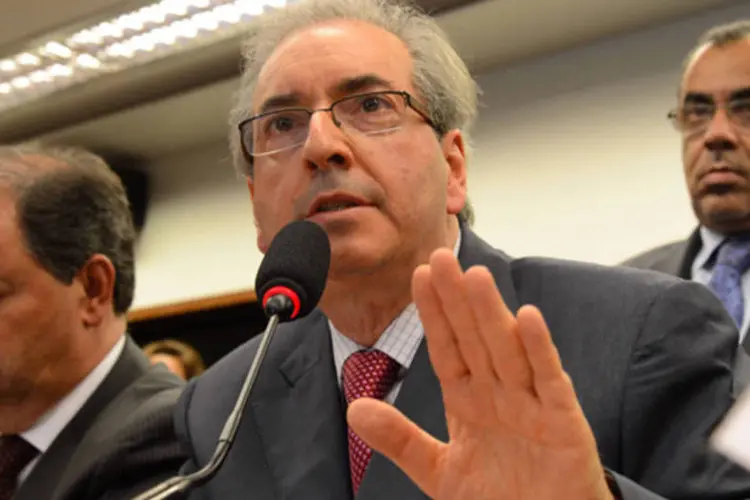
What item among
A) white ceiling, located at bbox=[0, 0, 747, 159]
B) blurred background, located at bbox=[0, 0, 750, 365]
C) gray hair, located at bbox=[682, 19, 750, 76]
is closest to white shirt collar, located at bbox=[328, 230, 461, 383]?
gray hair, located at bbox=[682, 19, 750, 76]

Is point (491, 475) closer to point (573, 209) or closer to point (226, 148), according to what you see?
point (573, 209)

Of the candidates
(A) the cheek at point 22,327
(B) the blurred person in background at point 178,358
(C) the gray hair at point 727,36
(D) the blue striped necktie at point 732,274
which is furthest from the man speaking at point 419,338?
(B) the blurred person in background at point 178,358

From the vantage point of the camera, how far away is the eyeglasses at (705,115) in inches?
69.8

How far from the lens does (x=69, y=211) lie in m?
1.59

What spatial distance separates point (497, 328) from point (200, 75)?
2.53 m

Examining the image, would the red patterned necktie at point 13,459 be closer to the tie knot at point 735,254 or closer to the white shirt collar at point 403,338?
the white shirt collar at point 403,338

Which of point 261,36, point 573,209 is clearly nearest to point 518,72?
point 573,209

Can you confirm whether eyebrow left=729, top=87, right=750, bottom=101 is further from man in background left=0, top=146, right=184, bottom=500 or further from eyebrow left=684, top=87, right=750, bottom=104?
man in background left=0, top=146, right=184, bottom=500

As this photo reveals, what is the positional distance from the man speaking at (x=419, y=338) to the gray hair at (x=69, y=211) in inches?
14.4

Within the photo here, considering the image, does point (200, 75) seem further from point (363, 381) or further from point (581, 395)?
point (581, 395)

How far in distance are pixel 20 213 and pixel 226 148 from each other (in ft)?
6.98

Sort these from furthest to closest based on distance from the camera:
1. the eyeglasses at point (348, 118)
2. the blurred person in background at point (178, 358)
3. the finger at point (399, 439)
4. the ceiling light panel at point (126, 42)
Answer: the blurred person in background at point (178, 358), the ceiling light panel at point (126, 42), the eyeglasses at point (348, 118), the finger at point (399, 439)

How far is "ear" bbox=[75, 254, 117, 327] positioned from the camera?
1572mm

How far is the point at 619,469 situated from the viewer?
94 cm
